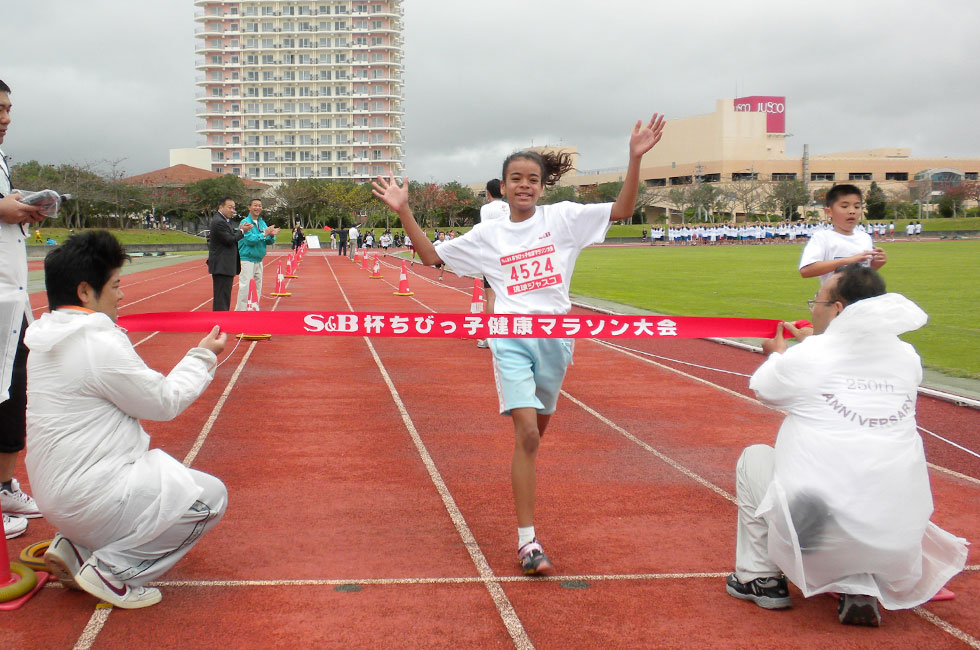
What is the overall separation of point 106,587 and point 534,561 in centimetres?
182

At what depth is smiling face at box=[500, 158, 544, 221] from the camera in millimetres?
4074

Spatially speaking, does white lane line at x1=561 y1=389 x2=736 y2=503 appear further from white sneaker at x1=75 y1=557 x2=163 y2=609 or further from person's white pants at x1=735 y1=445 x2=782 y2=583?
white sneaker at x1=75 y1=557 x2=163 y2=609

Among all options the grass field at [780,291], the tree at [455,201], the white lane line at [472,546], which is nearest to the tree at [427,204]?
the tree at [455,201]

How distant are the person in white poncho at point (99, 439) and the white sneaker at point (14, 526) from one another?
0.99m

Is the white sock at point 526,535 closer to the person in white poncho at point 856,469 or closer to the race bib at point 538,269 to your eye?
the person in white poncho at point 856,469

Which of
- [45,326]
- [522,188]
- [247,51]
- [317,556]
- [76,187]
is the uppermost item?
[247,51]

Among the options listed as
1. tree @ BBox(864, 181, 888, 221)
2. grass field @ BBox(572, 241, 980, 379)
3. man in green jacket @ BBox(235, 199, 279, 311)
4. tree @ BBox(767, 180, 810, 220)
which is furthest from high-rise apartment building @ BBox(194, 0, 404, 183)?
man in green jacket @ BBox(235, 199, 279, 311)

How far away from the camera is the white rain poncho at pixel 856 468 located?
3.16 metres

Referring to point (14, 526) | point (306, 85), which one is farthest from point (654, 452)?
point (306, 85)

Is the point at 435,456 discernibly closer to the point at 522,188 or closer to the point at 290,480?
the point at 290,480

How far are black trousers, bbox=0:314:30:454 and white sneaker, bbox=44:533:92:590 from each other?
104 centimetres

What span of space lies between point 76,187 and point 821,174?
84999mm

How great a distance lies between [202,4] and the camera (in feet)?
387

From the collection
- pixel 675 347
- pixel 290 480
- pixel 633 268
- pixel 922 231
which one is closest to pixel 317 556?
pixel 290 480
